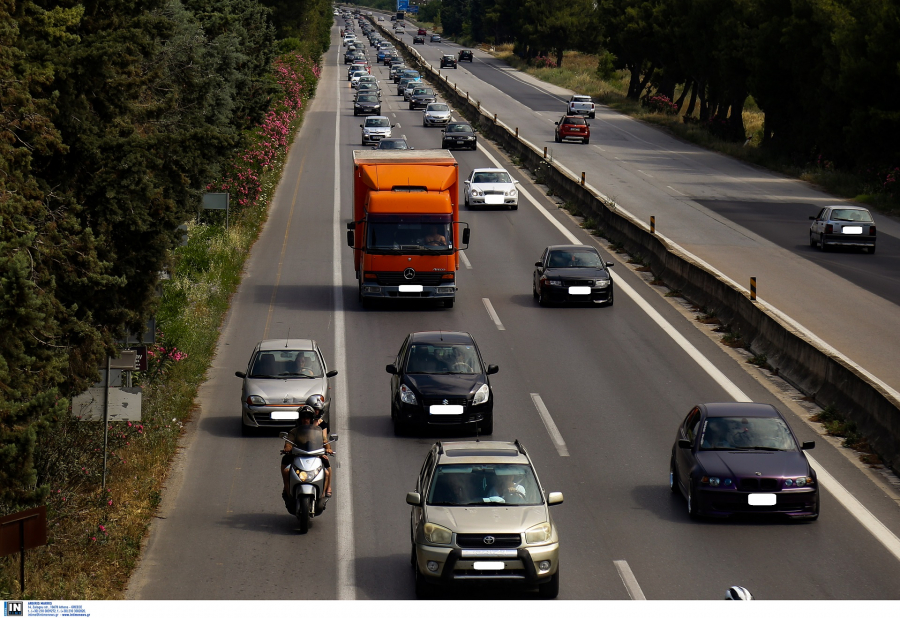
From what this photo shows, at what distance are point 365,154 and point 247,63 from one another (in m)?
9.09

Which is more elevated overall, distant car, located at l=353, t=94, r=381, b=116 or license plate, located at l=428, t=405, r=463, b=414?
license plate, located at l=428, t=405, r=463, b=414

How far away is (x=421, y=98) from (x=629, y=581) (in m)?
77.1

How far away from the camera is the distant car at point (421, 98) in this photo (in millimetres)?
A: 87375

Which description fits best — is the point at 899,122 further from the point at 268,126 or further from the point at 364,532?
the point at 364,532

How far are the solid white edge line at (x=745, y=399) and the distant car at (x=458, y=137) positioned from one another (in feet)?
75.3

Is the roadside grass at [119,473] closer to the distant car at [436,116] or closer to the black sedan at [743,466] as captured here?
the black sedan at [743,466]

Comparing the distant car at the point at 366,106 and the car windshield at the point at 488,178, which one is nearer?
the car windshield at the point at 488,178

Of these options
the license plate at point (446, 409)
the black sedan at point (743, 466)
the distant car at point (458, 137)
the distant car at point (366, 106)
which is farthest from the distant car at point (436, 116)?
the black sedan at point (743, 466)

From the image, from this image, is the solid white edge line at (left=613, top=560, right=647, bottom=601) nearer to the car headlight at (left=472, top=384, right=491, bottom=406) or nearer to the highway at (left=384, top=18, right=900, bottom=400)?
the car headlight at (left=472, top=384, right=491, bottom=406)

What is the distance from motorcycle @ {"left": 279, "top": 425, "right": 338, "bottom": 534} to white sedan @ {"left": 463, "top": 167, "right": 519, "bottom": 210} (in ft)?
103

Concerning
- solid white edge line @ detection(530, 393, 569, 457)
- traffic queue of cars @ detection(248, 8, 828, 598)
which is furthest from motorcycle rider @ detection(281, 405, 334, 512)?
solid white edge line @ detection(530, 393, 569, 457)

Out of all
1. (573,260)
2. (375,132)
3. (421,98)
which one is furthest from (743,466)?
(421,98)

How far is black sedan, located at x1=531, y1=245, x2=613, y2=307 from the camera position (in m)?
29.4

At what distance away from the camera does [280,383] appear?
1938 centimetres
